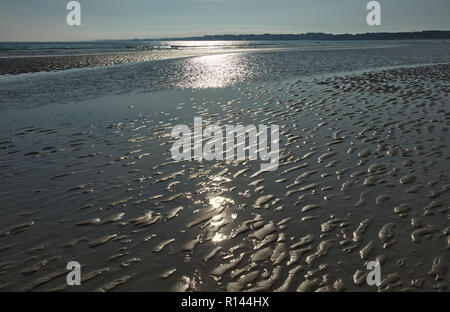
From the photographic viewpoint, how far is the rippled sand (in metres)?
5.13

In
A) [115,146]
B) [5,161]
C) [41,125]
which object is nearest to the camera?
[5,161]

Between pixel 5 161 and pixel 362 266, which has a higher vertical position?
pixel 5 161

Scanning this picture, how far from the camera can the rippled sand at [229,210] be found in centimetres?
513

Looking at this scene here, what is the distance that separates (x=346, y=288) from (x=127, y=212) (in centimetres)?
460

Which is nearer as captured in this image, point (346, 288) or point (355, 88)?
point (346, 288)

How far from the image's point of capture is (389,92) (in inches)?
782

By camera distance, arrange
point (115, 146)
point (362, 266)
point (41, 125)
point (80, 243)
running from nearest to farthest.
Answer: point (362, 266) < point (80, 243) < point (115, 146) < point (41, 125)

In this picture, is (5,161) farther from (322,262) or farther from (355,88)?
(355,88)

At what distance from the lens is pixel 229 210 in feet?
23.0
